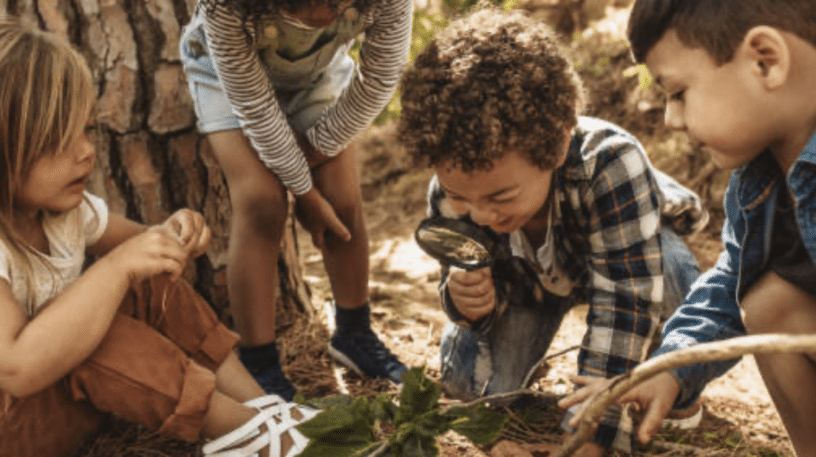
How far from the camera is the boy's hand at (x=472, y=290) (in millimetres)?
2506

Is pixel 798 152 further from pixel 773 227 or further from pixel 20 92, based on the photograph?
pixel 20 92

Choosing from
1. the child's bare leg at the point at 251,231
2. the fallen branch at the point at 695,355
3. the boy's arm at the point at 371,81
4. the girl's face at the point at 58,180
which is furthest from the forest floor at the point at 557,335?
the boy's arm at the point at 371,81

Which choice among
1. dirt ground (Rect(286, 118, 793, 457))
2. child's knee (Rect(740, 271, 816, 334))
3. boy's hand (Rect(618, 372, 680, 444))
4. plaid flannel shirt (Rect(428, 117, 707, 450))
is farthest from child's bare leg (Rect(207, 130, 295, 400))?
child's knee (Rect(740, 271, 816, 334))

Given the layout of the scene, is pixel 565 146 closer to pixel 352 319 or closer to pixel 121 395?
pixel 352 319

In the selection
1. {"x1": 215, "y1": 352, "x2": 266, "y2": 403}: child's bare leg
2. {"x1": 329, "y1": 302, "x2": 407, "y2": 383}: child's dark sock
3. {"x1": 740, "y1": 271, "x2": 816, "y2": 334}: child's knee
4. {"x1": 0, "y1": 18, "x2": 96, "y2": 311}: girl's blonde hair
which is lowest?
{"x1": 329, "y1": 302, "x2": 407, "y2": 383}: child's dark sock

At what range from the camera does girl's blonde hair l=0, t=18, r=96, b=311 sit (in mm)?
1867

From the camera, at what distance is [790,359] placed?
181 centimetres

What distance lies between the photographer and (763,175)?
186 cm

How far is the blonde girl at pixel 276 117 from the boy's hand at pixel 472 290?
1.08ft

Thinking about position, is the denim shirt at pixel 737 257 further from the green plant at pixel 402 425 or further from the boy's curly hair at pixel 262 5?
the boy's curly hair at pixel 262 5

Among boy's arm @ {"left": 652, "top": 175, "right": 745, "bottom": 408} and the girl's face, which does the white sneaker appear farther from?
boy's arm @ {"left": 652, "top": 175, "right": 745, "bottom": 408}

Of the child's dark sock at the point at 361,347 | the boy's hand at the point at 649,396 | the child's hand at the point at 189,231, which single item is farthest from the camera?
the child's dark sock at the point at 361,347

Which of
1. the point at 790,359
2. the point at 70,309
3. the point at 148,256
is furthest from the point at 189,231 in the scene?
the point at 790,359

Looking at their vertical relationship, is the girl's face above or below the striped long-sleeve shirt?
below
